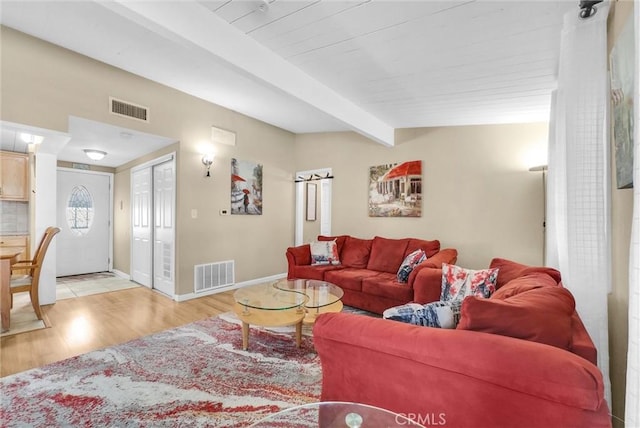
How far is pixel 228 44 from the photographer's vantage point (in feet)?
7.09

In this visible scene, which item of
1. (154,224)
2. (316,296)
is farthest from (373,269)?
(154,224)

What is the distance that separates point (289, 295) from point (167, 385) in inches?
48.8

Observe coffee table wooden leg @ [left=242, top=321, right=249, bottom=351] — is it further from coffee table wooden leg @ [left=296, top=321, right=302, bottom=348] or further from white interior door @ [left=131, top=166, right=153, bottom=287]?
white interior door @ [left=131, top=166, right=153, bottom=287]

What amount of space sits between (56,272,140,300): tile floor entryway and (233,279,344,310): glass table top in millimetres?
2885

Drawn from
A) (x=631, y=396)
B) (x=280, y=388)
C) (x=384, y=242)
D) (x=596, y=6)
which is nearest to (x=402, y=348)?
(x=631, y=396)

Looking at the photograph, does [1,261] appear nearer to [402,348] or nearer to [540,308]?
[402,348]

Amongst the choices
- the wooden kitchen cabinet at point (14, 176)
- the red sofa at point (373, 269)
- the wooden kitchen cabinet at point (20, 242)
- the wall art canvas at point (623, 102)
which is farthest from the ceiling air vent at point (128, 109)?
the wall art canvas at point (623, 102)

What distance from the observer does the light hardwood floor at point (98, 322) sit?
2.40 metres

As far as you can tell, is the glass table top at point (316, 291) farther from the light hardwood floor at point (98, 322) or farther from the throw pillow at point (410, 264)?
the light hardwood floor at point (98, 322)

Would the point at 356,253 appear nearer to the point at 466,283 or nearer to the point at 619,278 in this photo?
the point at 466,283

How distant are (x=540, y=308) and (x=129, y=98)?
424 cm

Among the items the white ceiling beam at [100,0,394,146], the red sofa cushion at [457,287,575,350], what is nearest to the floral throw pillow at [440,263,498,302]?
the red sofa cushion at [457,287,575,350]

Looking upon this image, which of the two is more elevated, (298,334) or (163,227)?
(163,227)

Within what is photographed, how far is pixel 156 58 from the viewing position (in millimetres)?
→ 2924
